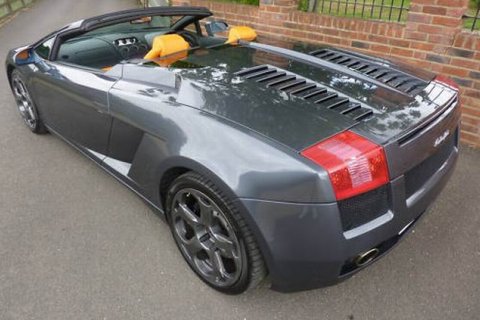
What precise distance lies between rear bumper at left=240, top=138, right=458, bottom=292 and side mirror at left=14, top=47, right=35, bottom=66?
8.79ft

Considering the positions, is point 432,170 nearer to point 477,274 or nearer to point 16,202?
point 477,274

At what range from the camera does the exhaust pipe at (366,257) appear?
1.67m

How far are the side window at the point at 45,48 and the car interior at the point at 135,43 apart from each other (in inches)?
3.1

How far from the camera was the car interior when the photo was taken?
2.54m

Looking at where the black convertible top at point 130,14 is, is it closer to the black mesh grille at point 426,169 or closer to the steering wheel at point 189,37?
the steering wheel at point 189,37

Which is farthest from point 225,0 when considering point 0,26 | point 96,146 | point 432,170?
point 0,26

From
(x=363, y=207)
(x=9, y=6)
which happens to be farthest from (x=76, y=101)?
(x=9, y=6)

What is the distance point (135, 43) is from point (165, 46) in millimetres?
833

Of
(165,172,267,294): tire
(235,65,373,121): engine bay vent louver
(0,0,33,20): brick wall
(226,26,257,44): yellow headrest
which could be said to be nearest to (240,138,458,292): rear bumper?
(165,172,267,294): tire

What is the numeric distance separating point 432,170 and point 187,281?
152 centimetres

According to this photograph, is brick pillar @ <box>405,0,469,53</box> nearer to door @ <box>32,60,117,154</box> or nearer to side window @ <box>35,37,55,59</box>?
door @ <box>32,60,117,154</box>

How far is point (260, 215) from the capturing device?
1601 millimetres

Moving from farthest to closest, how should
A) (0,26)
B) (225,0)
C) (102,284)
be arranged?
(0,26) → (225,0) → (102,284)

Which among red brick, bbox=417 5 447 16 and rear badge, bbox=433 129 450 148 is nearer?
rear badge, bbox=433 129 450 148
